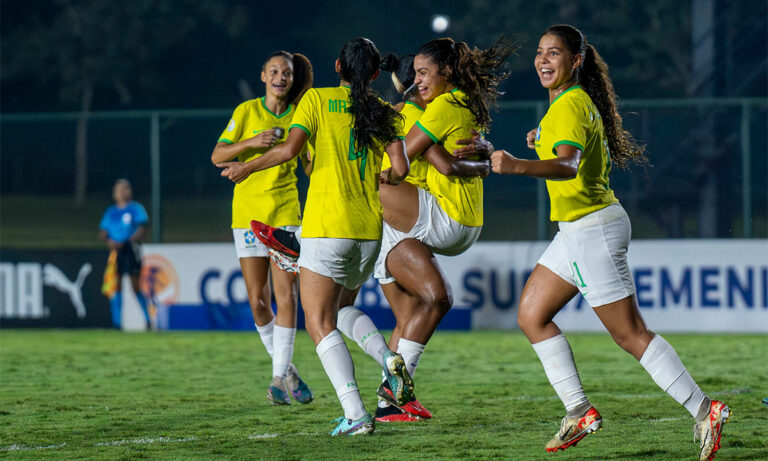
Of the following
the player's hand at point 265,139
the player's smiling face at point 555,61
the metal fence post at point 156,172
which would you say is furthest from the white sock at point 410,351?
the metal fence post at point 156,172

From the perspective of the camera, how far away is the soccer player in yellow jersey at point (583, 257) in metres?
5.42

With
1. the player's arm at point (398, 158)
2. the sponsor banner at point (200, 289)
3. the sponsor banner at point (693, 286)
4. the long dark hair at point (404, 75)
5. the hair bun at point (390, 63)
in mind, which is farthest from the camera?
the sponsor banner at point (200, 289)

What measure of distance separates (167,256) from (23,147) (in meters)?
20.4

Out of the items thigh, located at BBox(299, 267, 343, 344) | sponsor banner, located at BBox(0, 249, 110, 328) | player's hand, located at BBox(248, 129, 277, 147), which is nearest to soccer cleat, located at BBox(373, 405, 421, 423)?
thigh, located at BBox(299, 267, 343, 344)

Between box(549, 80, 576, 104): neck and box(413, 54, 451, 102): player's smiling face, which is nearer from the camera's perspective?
box(549, 80, 576, 104): neck

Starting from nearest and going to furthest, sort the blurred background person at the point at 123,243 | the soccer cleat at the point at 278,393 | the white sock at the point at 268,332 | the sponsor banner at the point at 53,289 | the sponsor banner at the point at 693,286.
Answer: the soccer cleat at the point at 278,393, the white sock at the point at 268,332, the sponsor banner at the point at 693,286, the blurred background person at the point at 123,243, the sponsor banner at the point at 53,289

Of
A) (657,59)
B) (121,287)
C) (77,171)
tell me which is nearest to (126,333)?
(121,287)

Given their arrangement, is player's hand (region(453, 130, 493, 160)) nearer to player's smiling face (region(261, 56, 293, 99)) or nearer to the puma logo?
player's smiling face (region(261, 56, 293, 99))

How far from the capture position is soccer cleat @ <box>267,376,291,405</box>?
7566 millimetres

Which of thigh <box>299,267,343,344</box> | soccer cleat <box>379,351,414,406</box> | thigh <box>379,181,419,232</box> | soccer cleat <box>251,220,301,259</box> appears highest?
thigh <box>379,181,419,232</box>

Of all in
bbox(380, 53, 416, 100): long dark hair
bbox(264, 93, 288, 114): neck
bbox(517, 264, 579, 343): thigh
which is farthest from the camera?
bbox(264, 93, 288, 114): neck

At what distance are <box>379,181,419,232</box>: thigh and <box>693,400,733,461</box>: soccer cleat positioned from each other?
84.0 inches

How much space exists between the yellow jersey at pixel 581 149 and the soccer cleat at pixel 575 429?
958mm

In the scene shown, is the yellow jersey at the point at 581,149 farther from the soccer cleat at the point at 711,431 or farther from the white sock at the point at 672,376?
the soccer cleat at the point at 711,431
